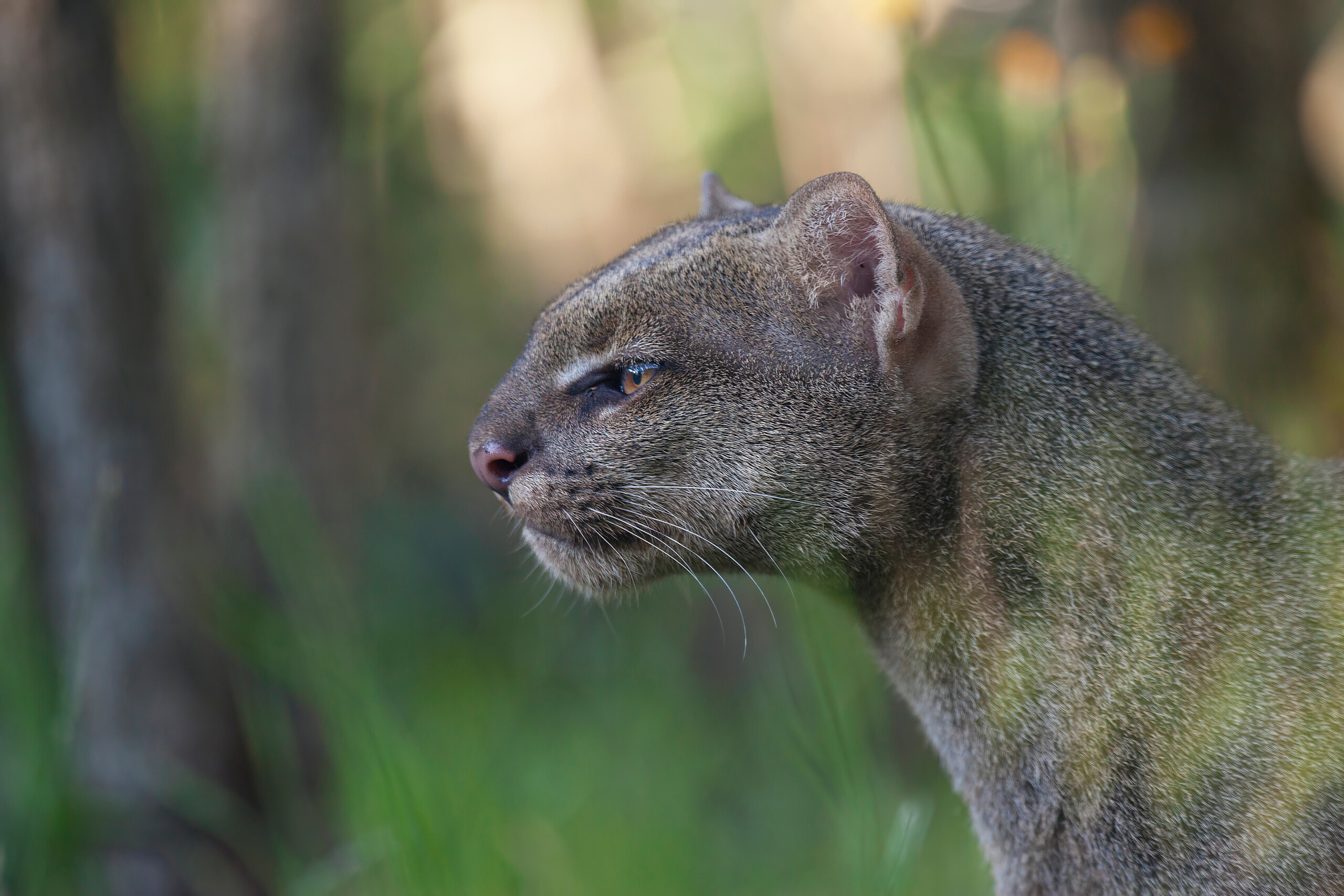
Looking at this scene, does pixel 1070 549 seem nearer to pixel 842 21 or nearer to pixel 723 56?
pixel 842 21

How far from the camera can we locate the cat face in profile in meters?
2.26

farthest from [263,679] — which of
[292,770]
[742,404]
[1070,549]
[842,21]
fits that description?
[842,21]

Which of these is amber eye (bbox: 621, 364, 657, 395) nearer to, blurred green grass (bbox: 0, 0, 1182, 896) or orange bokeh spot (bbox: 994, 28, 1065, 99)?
blurred green grass (bbox: 0, 0, 1182, 896)

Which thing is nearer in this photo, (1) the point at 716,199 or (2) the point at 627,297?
(2) the point at 627,297

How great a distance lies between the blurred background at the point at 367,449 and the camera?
3.25m

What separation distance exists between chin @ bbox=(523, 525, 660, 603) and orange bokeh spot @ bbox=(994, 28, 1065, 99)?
6.23 feet

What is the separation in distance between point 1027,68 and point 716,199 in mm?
1037

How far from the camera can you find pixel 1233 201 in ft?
12.5

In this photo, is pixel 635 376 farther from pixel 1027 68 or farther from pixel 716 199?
pixel 1027 68

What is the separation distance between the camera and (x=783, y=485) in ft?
7.57

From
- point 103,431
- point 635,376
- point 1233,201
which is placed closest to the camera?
point 635,376

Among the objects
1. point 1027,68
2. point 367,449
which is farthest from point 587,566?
point 367,449


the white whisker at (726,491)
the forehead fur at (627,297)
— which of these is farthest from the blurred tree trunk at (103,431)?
the white whisker at (726,491)

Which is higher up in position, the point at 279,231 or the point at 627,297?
the point at 627,297
